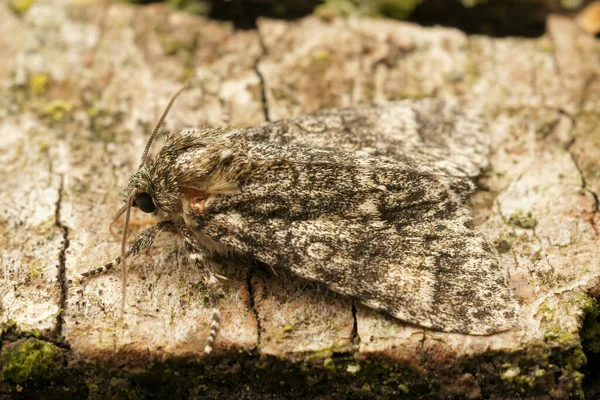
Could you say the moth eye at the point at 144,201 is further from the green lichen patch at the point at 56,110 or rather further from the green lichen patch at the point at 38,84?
the green lichen patch at the point at 38,84

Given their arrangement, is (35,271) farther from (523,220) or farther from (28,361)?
(523,220)

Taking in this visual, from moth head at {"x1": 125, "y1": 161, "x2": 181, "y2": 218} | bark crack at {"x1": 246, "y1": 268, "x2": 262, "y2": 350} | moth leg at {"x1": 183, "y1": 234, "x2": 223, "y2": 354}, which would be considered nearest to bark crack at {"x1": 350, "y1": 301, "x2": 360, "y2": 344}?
bark crack at {"x1": 246, "y1": 268, "x2": 262, "y2": 350}

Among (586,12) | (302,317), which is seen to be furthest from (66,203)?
(586,12)

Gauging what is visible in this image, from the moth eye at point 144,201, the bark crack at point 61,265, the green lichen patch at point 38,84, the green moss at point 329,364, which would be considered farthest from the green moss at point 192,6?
the green moss at point 329,364

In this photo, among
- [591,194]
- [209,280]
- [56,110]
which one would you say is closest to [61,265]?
[209,280]

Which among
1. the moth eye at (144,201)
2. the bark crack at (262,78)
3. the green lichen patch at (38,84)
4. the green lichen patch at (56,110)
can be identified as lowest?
the green lichen patch at (56,110)

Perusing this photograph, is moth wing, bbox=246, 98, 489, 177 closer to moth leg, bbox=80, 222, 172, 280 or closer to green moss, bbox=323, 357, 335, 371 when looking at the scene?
moth leg, bbox=80, 222, 172, 280
